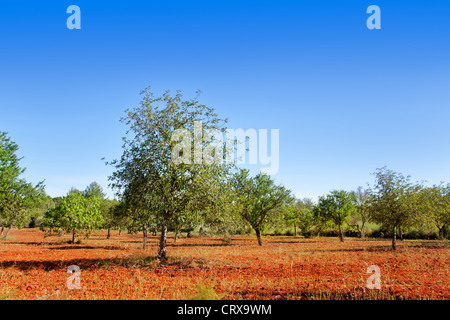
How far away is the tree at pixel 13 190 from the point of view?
34.8 metres

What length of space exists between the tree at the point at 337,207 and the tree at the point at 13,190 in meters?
48.4

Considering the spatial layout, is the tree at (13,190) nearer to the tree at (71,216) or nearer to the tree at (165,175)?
the tree at (71,216)

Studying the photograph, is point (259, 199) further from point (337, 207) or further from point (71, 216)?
point (71, 216)

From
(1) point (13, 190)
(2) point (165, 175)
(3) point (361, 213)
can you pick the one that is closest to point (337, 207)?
(3) point (361, 213)

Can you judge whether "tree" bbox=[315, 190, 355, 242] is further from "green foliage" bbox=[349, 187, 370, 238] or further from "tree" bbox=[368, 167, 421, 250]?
"tree" bbox=[368, 167, 421, 250]

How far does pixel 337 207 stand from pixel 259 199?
17703 millimetres

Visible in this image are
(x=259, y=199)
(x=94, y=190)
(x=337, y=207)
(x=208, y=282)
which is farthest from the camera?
(x=94, y=190)

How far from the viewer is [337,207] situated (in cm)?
4928

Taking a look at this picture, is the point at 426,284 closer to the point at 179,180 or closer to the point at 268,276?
the point at 268,276

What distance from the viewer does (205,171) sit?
16.4 meters

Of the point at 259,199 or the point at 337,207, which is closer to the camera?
the point at 259,199

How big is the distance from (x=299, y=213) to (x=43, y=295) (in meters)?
63.2

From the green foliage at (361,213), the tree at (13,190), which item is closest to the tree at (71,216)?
the tree at (13,190)

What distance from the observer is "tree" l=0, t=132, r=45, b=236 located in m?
34.8
